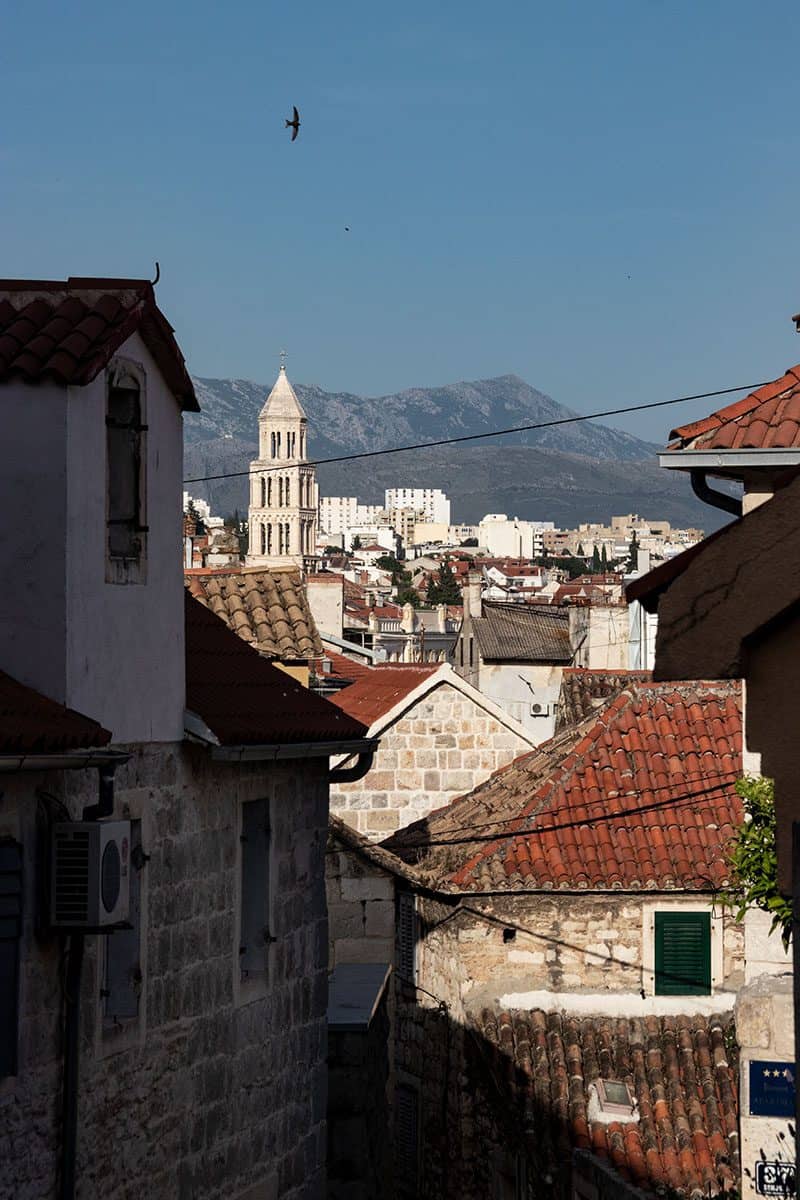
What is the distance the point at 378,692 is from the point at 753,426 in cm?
1922

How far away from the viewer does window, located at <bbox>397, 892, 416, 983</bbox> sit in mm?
21344

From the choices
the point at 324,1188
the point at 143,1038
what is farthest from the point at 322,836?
the point at 143,1038

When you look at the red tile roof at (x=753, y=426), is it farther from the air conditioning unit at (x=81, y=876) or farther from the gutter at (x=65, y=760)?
the air conditioning unit at (x=81, y=876)

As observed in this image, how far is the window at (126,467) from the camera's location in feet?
32.7

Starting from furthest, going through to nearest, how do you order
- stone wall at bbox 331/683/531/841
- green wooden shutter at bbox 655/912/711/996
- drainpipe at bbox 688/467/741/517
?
stone wall at bbox 331/683/531/841, green wooden shutter at bbox 655/912/711/996, drainpipe at bbox 688/467/741/517

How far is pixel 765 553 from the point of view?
5039 mm

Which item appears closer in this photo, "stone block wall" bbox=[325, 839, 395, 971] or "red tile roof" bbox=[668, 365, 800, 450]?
"red tile roof" bbox=[668, 365, 800, 450]

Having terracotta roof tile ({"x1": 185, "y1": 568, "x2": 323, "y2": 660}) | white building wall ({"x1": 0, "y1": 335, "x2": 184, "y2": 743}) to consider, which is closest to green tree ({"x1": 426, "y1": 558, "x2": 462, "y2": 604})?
terracotta roof tile ({"x1": 185, "y1": 568, "x2": 323, "y2": 660})

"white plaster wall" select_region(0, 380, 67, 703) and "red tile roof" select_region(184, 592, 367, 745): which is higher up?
"white plaster wall" select_region(0, 380, 67, 703)

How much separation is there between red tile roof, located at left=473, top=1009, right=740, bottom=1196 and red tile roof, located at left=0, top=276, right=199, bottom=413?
30.2 feet

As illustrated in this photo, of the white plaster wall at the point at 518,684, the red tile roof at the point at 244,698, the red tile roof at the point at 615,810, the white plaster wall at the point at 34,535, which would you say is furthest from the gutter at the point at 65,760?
the white plaster wall at the point at 518,684

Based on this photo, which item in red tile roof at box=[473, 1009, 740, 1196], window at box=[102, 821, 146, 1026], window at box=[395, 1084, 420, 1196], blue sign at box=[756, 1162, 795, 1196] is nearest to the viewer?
window at box=[102, 821, 146, 1026]

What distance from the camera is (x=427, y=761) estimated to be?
1111 inches

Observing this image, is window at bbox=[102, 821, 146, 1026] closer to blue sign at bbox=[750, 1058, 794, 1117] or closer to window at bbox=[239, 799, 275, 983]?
window at bbox=[239, 799, 275, 983]
